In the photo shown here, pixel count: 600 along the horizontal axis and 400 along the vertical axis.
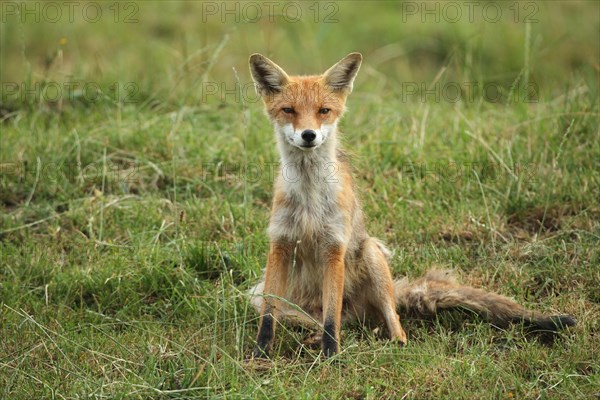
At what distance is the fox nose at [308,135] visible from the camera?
209 inches

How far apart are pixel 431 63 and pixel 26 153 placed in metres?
6.73

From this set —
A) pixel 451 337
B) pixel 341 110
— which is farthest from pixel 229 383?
pixel 341 110

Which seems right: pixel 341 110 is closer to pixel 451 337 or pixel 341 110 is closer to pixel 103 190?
pixel 451 337

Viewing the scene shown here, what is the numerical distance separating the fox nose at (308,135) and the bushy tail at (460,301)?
4.53ft

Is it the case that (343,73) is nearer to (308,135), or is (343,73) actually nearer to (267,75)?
(267,75)

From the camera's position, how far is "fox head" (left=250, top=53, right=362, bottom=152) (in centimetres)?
540

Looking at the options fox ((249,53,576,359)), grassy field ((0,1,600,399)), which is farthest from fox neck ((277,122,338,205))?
grassy field ((0,1,600,399))

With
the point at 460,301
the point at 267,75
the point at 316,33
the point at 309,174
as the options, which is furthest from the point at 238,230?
the point at 316,33

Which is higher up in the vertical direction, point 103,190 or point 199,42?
point 199,42

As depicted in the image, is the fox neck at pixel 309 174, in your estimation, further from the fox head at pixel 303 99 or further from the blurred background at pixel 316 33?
the blurred background at pixel 316 33

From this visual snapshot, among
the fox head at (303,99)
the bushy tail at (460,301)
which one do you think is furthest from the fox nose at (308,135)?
the bushy tail at (460,301)

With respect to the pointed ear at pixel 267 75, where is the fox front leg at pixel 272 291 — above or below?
below

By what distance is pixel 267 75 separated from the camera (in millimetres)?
5762

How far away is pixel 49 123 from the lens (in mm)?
8531
